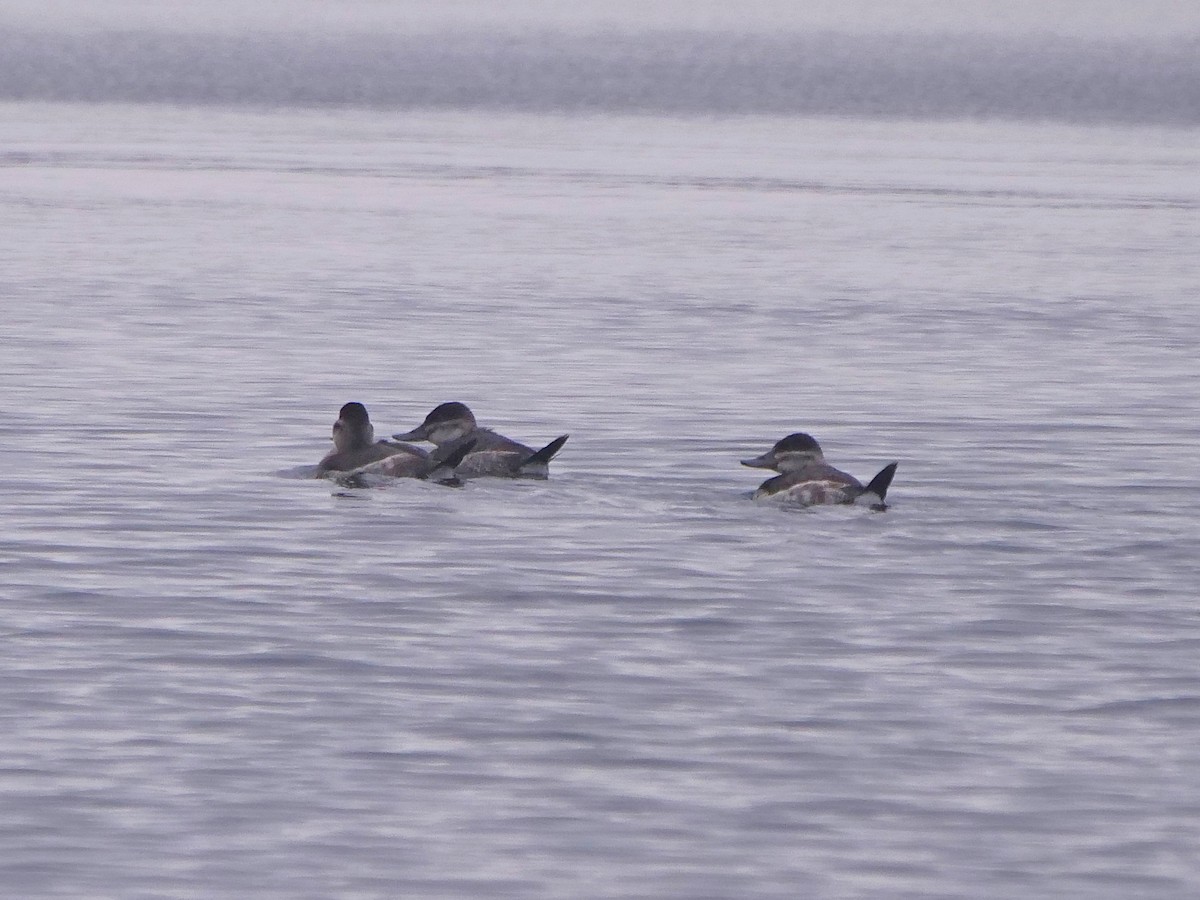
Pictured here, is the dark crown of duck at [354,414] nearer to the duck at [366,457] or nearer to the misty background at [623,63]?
the duck at [366,457]

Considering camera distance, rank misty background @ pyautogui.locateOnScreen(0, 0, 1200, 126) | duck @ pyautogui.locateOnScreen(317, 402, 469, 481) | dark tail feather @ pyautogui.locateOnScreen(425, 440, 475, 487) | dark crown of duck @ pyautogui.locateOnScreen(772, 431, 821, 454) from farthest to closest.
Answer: misty background @ pyautogui.locateOnScreen(0, 0, 1200, 126)
duck @ pyautogui.locateOnScreen(317, 402, 469, 481)
dark tail feather @ pyautogui.locateOnScreen(425, 440, 475, 487)
dark crown of duck @ pyautogui.locateOnScreen(772, 431, 821, 454)

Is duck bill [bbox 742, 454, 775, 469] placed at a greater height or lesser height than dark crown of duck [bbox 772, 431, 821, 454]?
lesser

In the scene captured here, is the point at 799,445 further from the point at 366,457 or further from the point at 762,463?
the point at 366,457

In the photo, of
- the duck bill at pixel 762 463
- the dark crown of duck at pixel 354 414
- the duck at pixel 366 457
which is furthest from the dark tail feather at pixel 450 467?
the duck bill at pixel 762 463

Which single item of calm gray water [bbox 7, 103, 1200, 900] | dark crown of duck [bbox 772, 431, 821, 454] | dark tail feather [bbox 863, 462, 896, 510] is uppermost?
dark crown of duck [bbox 772, 431, 821, 454]

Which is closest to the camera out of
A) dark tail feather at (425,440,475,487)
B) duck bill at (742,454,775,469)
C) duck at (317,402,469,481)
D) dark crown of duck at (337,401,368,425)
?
dark tail feather at (425,440,475,487)

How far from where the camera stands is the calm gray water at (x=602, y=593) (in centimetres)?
757

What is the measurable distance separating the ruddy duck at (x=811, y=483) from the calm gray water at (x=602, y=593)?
11 centimetres

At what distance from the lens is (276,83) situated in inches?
3091

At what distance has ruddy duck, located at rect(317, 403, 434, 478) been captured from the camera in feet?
43.9

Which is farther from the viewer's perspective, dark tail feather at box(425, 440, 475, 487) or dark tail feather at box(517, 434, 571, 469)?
dark tail feather at box(425, 440, 475, 487)

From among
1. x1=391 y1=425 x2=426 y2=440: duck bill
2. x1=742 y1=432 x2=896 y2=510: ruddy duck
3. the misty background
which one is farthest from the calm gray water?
the misty background

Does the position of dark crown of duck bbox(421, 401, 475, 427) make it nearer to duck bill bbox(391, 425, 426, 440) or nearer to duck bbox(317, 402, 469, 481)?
duck bill bbox(391, 425, 426, 440)

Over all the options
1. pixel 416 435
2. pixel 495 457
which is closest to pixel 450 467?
pixel 495 457
